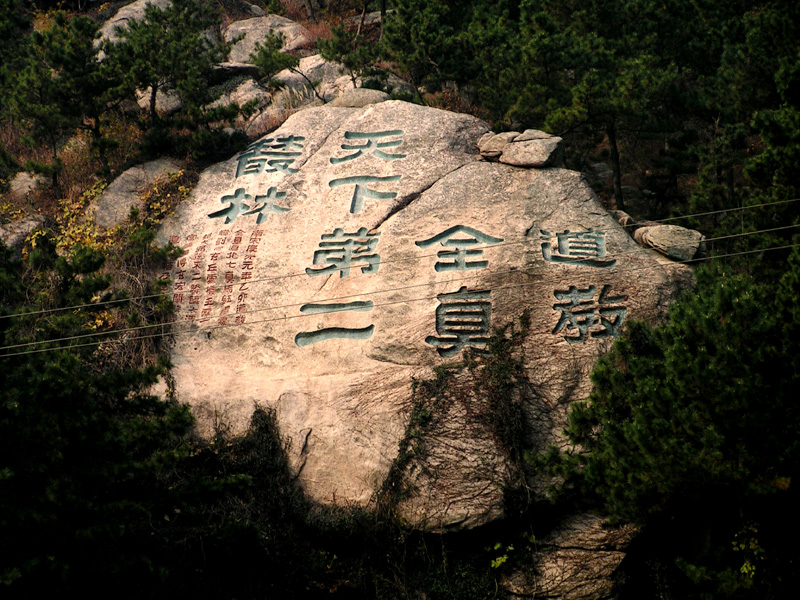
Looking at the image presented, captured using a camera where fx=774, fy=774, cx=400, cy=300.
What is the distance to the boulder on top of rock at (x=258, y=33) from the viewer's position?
720 inches

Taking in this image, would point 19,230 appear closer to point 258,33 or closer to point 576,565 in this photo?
point 576,565

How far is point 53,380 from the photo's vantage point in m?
5.62

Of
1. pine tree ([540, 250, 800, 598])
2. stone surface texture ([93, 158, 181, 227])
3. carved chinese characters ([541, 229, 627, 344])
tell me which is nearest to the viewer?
pine tree ([540, 250, 800, 598])

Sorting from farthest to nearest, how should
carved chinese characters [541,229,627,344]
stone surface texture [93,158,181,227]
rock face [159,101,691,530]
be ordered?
stone surface texture [93,158,181,227], carved chinese characters [541,229,627,344], rock face [159,101,691,530]

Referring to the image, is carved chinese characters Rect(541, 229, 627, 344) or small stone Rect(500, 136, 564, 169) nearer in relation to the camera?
carved chinese characters Rect(541, 229, 627, 344)

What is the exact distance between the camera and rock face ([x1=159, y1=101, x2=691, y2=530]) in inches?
312

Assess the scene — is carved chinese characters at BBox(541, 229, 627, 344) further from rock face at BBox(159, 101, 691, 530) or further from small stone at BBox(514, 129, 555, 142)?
small stone at BBox(514, 129, 555, 142)

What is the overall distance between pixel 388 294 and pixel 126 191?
4741 millimetres

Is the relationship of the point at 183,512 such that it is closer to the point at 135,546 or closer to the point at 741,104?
the point at 135,546

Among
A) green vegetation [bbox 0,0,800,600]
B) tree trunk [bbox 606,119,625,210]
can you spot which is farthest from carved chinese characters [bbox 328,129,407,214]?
tree trunk [bbox 606,119,625,210]

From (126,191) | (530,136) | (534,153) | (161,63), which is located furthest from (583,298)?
(161,63)

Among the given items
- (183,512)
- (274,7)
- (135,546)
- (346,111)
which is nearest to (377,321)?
(183,512)

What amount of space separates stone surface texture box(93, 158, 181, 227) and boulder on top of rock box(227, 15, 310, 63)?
6.96 m

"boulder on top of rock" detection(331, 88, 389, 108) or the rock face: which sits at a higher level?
"boulder on top of rock" detection(331, 88, 389, 108)
